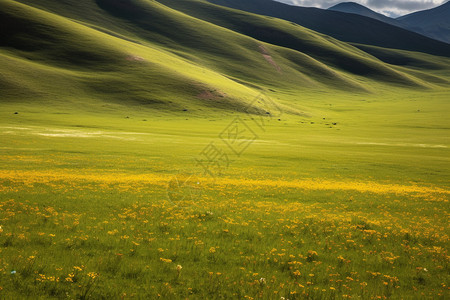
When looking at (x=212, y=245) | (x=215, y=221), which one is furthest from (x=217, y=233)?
(x=215, y=221)

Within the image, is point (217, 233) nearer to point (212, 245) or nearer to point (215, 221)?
point (212, 245)

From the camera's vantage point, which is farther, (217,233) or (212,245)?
(217,233)

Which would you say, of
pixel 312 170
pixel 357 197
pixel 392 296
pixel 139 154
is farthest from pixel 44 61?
pixel 392 296

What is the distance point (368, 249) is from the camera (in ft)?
45.3

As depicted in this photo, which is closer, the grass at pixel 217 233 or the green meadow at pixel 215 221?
the grass at pixel 217 233

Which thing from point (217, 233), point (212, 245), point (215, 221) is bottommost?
point (215, 221)

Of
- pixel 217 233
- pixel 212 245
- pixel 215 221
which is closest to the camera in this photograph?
pixel 212 245

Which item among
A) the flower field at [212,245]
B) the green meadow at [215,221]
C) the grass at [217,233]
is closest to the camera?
the flower field at [212,245]

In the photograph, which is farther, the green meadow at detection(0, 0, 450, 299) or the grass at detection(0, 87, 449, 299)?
the green meadow at detection(0, 0, 450, 299)

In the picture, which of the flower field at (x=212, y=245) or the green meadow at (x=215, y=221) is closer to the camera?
the flower field at (x=212, y=245)

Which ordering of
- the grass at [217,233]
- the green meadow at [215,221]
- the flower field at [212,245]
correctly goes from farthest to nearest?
1. the green meadow at [215,221]
2. the grass at [217,233]
3. the flower field at [212,245]

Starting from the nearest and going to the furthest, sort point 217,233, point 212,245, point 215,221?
1. point 212,245
2. point 217,233
3. point 215,221

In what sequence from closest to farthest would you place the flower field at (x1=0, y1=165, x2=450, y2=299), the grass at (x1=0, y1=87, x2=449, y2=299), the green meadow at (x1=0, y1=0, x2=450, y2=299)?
1. the flower field at (x1=0, y1=165, x2=450, y2=299)
2. the grass at (x1=0, y1=87, x2=449, y2=299)
3. the green meadow at (x1=0, y1=0, x2=450, y2=299)

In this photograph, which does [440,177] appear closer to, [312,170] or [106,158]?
[312,170]
